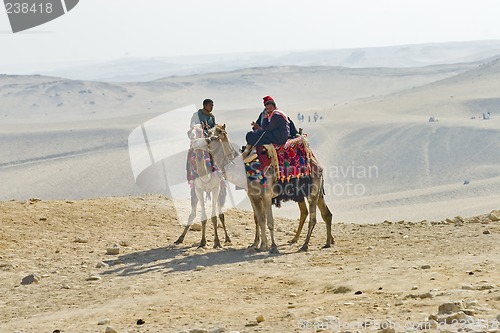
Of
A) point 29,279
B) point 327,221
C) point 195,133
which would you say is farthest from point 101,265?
point 327,221

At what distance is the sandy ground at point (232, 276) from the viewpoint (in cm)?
801

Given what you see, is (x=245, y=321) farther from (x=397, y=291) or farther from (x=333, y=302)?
(x=397, y=291)

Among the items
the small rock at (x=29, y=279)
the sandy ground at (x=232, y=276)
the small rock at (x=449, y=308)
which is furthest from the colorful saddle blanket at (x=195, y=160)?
the small rock at (x=449, y=308)

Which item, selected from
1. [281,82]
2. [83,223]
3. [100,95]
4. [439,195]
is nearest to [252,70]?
[281,82]

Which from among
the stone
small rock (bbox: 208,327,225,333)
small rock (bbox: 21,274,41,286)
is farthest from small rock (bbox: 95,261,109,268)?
small rock (bbox: 208,327,225,333)

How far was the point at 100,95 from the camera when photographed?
157 m

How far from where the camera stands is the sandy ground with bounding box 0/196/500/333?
315 inches

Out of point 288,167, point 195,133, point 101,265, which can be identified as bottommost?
point 101,265

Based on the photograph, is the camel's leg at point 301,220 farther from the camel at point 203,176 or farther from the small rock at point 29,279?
the small rock at point 29,279

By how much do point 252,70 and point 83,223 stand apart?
609ft

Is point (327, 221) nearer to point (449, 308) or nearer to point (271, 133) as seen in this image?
point (271, 133)

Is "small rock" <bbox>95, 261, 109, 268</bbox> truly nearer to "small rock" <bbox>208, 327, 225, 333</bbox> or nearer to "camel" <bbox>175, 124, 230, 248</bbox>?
"camel" <bbox>175, 124, 230, 248</bbox>

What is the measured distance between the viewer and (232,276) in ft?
35.5

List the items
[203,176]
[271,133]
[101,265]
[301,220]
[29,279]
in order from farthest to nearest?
[301,220] < [203,176] < [271,133] < [101,265] < [29,279]
